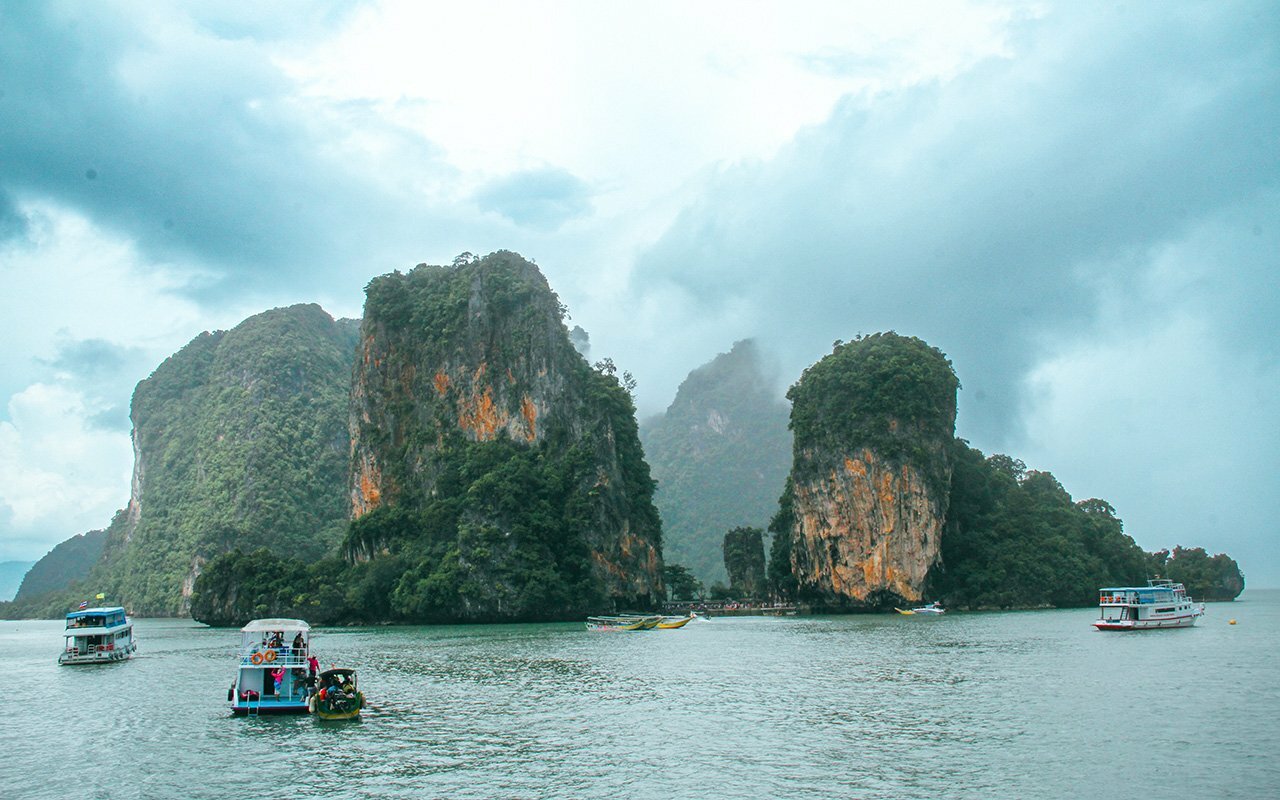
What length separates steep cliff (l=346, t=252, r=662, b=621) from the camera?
78.1 m

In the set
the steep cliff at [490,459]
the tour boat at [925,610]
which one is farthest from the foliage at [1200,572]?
the steep cliff at [490,459]

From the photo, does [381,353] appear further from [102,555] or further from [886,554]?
[102,555]

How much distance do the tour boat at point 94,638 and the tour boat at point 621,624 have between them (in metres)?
29.7

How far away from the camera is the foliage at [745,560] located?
4338 inches

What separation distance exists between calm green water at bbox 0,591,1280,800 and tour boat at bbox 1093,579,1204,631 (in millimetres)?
9432

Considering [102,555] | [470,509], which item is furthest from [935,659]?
[102,555]

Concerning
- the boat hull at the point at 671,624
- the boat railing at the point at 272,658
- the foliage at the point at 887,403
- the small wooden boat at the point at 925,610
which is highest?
the foliage at the point at 887,403

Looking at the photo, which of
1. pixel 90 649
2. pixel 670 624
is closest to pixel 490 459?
pixel 670 624

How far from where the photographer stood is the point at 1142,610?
55.9 meters

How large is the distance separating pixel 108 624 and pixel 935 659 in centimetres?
4002

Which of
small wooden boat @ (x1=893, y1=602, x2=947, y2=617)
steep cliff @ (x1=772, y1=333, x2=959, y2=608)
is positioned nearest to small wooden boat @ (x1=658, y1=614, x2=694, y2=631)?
steep cliff @ (x1=772, y1=333, x2=959, y2=608)

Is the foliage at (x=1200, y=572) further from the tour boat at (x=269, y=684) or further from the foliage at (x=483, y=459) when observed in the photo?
the tour boat at (x=269, y=684)

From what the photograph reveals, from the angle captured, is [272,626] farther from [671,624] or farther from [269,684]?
[671,624]

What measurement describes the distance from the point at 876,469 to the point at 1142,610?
93.4 feet
